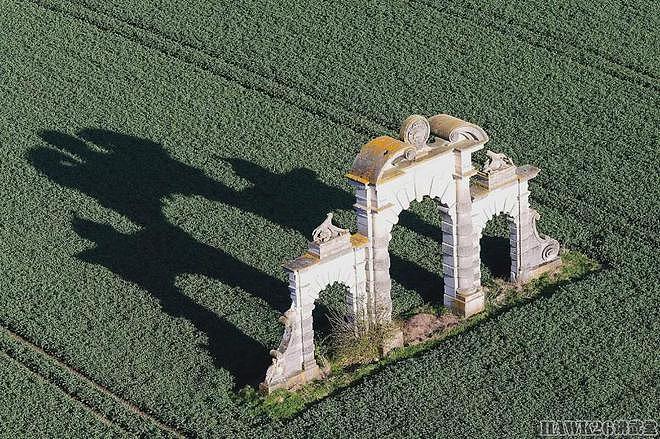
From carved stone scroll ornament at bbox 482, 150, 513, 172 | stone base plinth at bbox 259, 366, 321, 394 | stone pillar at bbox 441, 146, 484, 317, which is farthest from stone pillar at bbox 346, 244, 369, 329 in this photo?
carved stone scroll ornament at bbox 482, 150, 513, 172

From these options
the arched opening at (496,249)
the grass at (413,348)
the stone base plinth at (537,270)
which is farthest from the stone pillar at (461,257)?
the stone base plinth at (537,270)

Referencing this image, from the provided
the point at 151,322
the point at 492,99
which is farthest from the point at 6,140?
the point at 492,99

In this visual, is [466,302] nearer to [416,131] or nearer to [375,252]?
[375,252]

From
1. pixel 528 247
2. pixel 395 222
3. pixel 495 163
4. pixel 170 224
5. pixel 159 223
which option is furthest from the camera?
pixel 159 223

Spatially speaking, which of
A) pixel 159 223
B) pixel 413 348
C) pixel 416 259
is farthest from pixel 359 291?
pixel 159 223

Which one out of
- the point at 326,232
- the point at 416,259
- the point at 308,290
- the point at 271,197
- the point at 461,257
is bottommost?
the point at 416,259

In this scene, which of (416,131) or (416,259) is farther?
(416,259)

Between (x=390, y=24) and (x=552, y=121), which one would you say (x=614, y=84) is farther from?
(x=390, y=24)

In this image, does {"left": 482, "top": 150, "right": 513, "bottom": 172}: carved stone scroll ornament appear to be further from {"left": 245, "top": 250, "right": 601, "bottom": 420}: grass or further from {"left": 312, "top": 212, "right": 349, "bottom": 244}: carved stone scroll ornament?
{"left": 312, "top": 212, "right": 349, "bottom": 244}: carved stone scroll ornament
